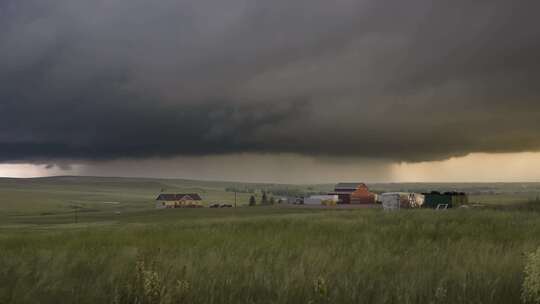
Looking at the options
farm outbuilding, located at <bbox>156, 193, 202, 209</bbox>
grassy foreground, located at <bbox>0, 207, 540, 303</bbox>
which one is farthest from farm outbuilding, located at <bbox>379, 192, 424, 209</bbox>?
grassy foreground, located at <bbox>0, 207, 540, 303</bbox>

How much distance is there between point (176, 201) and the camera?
532 feet

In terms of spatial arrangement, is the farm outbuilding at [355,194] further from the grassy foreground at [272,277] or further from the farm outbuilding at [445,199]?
the grassy foreground at [272,277]

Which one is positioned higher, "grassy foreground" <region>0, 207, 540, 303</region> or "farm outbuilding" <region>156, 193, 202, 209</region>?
"grassy foreground" <region>0, 207, 540, 303</region>

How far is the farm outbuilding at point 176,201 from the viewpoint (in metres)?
160

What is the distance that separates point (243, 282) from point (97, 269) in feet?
8.17

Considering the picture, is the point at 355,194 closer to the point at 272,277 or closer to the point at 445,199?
the point at 445,199

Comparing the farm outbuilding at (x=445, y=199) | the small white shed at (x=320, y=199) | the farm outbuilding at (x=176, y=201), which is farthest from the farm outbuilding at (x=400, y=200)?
the farm outbuilding at (x=176, y=201)

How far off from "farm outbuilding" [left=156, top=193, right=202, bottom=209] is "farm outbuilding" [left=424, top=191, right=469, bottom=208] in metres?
89.5

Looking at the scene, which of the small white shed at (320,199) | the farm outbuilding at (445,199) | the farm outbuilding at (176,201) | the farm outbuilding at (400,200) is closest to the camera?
the farm outbuilding at (445,199)

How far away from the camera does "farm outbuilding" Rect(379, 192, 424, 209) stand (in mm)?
90944

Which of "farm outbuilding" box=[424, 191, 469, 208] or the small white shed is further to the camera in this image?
the small white shed

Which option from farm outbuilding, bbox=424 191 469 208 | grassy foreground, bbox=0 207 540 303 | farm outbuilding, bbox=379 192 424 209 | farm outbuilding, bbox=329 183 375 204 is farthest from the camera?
farm outbuilding, bbox=329 183 375 204

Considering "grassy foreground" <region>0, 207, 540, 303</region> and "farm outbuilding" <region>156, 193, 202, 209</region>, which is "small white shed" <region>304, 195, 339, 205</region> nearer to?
"farm outbuilding" <region>156, 193, 202, 209</region>

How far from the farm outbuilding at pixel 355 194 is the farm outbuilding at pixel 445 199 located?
46872 mm
